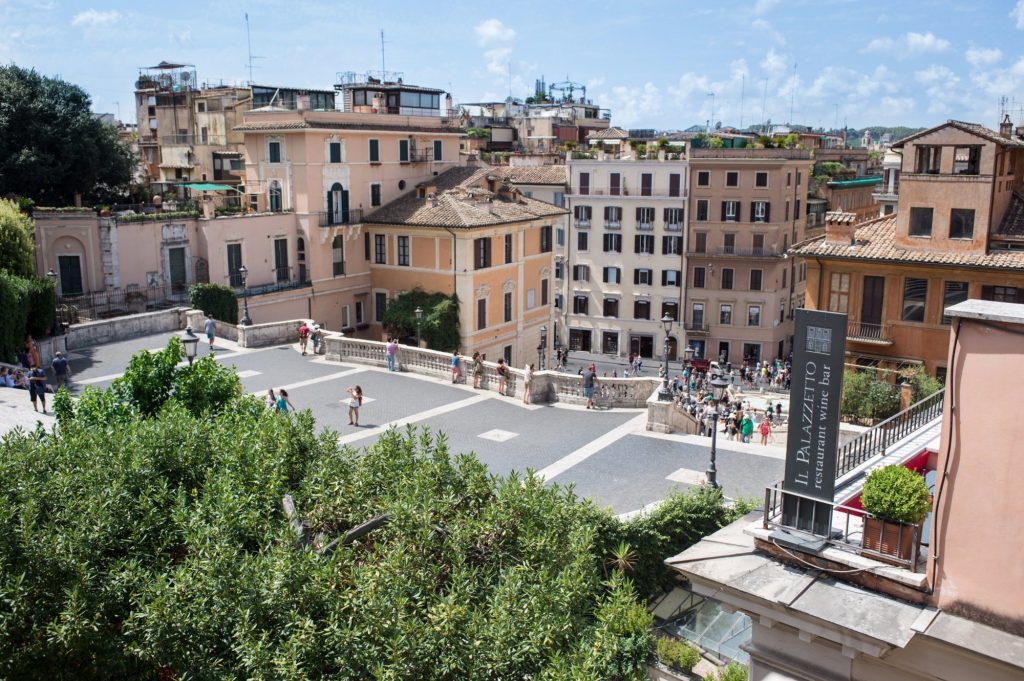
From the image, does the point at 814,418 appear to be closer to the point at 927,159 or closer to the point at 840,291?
the point at 840,291

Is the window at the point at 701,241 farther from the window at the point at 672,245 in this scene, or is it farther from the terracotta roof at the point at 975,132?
the terracotta roof at the point at 975,132

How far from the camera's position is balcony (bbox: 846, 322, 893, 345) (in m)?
31.2

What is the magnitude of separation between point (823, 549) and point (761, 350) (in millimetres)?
56129

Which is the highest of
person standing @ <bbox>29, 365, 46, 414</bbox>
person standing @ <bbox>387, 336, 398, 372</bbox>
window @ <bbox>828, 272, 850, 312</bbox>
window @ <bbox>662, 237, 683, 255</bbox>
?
window @ <bbox>828, 272, 850, 312</bbox>

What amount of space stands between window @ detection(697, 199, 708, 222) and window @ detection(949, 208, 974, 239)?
106ft

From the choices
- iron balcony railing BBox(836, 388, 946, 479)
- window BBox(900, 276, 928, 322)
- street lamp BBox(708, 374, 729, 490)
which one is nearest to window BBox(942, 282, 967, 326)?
window BBox(900, 276, 928, 322)

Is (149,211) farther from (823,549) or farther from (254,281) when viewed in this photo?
(823,549)

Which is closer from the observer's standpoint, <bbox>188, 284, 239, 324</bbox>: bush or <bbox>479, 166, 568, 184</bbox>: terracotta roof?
<bbox>188, 284, 239, 324</bbox>: bush

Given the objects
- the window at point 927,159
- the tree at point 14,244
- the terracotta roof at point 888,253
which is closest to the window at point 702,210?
the terracotta roof at point 888,253

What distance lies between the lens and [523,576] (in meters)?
11.8

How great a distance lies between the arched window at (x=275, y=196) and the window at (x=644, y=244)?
27633mm

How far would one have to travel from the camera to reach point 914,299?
30.8 meters

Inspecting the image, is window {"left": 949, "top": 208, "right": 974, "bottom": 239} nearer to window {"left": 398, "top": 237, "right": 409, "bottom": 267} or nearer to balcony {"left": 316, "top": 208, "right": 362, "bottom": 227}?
window {"left": 398, "top": 237, "right": 409, "bottom": 267}

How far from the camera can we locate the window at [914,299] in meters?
30.6
